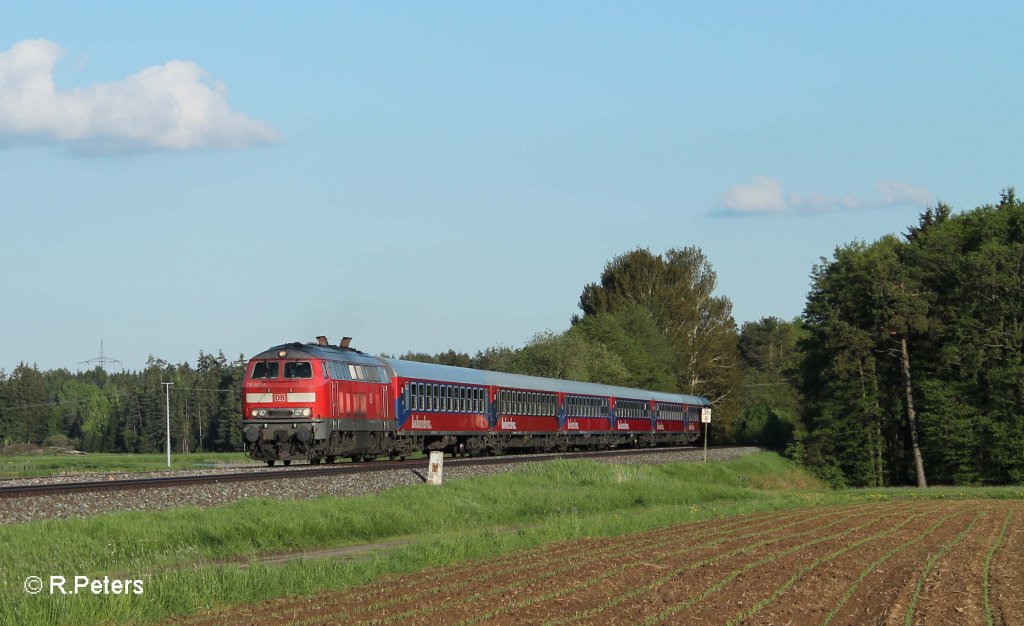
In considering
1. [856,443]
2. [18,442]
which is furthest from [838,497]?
[18,442]

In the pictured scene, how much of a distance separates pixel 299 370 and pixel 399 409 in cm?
633

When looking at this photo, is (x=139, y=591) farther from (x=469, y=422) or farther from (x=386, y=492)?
(x=469, y=422)

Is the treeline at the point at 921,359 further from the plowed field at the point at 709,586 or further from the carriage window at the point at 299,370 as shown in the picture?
the plowed field at the point at 709,586

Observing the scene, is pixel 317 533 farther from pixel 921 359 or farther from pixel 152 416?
pixel 152 416

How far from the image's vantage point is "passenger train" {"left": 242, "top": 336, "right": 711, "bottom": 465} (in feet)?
121

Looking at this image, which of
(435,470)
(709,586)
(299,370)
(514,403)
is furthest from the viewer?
(514,403)

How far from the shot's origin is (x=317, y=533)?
77.8 feet

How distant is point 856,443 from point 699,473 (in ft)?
85.0

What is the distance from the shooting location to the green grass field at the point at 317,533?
1518cm

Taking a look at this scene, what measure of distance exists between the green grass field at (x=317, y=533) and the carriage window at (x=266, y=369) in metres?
7.87

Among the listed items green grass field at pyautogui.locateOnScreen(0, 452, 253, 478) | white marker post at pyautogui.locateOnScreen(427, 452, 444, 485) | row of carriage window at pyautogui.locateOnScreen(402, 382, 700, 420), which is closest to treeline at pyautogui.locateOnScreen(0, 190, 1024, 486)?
row of carriage window at pyautogui.locateOnScreen(402, 382, 700, 420)

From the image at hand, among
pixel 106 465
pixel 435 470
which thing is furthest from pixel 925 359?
pixel 106 465

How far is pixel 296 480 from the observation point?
28875 millimetres

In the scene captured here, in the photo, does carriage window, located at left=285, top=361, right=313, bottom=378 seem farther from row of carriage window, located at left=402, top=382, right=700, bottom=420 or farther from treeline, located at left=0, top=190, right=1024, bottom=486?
treeline, located at left=0, top=190, right=1024, bottom=486
